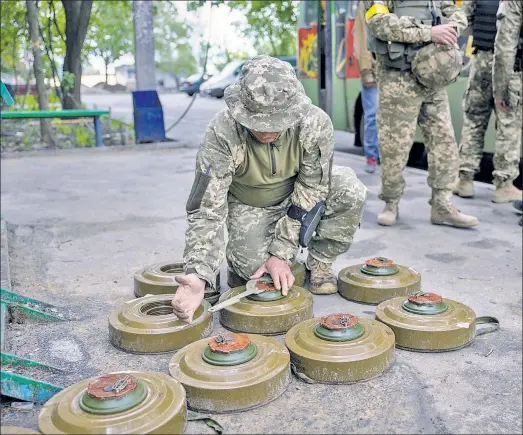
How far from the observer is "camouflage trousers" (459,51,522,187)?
4801 mm

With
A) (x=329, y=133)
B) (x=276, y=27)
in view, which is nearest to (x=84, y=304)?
(x=329, y=133)

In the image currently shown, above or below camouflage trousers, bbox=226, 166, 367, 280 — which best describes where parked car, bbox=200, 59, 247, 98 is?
above

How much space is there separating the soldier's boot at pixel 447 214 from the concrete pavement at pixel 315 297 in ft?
0.23

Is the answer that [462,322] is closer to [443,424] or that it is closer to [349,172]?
[443,424]

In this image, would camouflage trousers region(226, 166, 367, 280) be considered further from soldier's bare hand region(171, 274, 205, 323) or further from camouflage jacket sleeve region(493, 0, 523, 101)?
camouflage jacket sleeve region(493, 0, 523, 101)

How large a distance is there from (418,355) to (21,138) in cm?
1015

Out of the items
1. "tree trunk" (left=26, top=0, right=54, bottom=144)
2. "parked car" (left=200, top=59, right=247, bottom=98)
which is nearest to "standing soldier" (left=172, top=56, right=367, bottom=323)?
"tree trunk" (left=26, top=0, right=54, bottom=144)

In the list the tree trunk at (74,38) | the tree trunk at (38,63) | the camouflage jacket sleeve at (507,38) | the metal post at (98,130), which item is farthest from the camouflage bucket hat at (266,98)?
the tree trunk at (74,38)

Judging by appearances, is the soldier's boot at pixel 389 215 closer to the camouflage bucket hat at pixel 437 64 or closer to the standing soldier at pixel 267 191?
the camouflage bucket hat at pixel 437 64

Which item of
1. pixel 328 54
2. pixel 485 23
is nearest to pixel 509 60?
pixel 485 23

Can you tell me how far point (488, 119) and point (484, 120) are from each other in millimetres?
41

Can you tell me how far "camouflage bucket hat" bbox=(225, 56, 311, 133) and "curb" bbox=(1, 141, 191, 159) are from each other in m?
6.92

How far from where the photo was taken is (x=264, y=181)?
9.25 ft

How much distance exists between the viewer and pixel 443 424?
1.92m
